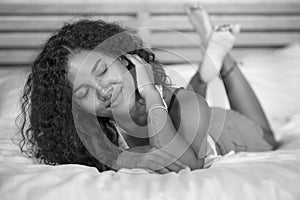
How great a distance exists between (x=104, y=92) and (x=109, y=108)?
4 centimetres

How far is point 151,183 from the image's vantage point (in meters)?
0.88

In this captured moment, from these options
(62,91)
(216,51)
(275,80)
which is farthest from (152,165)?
(275,80)

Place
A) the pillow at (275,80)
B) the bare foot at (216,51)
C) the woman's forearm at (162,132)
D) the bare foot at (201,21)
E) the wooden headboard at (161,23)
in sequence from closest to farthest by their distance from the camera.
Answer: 1. the woman's forearm at (162,132)
2. the bare foot at (216,51)
3. the bare foot at (201,21)
4. the pillow at (275,80)
5. the wooden headboard at (161,23)

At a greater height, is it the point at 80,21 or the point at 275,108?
the point at 80,21

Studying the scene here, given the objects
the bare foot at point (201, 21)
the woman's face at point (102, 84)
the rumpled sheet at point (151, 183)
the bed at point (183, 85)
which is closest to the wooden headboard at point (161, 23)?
the bed at point (183, 85)

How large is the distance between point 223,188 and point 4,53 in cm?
158

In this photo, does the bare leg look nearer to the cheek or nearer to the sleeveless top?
the sleeveless top

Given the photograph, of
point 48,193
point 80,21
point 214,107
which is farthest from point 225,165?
point 80,21

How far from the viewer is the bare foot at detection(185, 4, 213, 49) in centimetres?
158

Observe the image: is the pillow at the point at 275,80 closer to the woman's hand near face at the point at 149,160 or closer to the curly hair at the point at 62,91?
the curly hair at the point at 62,91

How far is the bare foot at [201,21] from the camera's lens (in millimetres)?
1580

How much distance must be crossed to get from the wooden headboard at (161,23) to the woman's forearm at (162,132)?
1.19 metres

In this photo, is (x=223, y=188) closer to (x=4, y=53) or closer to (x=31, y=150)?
(x=31, y=150)

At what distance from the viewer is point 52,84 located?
1059 millimetres
